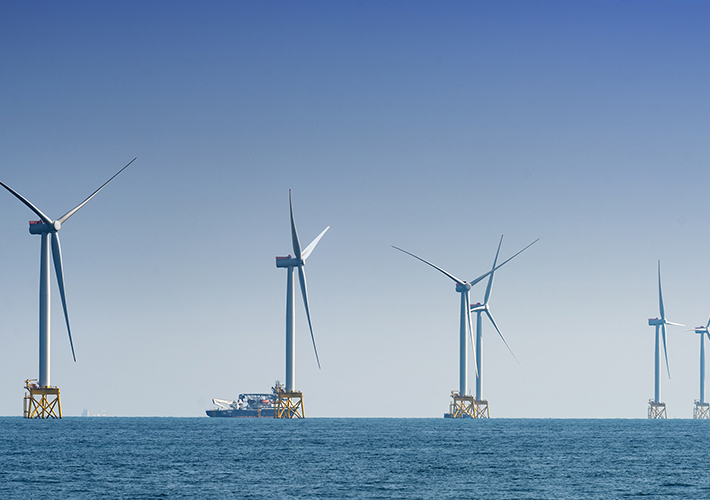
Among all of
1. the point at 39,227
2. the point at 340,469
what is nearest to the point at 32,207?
the point at 39,227

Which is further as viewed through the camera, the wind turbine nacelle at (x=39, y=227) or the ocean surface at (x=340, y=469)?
the wind turbine nacelle at (x=39, y=227)

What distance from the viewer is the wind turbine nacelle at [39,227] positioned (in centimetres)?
17788

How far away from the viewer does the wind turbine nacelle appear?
584 feet

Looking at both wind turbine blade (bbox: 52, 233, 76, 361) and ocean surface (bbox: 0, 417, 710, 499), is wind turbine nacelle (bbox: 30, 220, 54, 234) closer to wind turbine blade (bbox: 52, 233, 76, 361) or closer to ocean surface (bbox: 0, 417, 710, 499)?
wind turbine blade (bbox: 52, 233, 76, 361)

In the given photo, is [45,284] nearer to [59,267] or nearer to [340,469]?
[59,267]

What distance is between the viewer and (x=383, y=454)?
123 metres

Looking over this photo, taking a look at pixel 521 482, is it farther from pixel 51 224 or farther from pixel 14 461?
pixel 51 224

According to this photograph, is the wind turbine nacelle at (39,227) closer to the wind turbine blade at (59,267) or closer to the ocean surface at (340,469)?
the wind turbine blade at (59,267)

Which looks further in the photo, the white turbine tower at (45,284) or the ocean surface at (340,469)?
the white turbine tower at (45,284)

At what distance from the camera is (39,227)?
179 metres

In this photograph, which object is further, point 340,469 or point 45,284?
point 45,284

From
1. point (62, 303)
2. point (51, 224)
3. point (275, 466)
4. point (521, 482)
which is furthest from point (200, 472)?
point (51, 224)

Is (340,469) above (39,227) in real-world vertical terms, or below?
below

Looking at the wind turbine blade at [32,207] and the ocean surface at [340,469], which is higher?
the wind turbine blade at [32,207]
